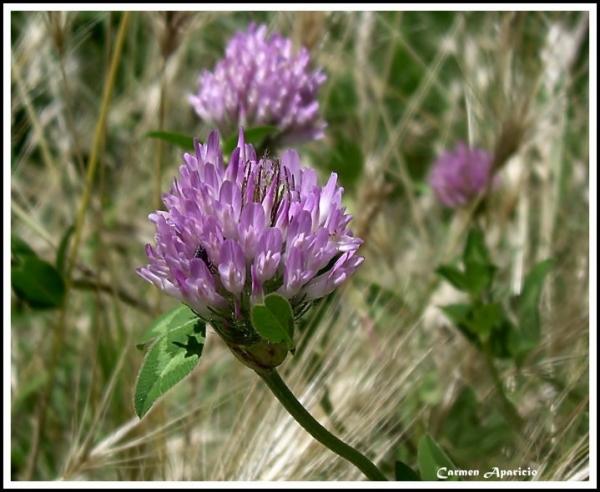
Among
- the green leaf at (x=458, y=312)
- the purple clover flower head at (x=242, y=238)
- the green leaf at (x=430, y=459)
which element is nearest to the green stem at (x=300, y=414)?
the purple clover flower head at (x=242, y=238)

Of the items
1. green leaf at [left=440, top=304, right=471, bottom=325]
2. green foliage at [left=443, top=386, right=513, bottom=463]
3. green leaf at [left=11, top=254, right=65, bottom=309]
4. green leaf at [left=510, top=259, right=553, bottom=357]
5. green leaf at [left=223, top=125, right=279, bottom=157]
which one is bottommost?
green foliage at [left=443, top=386, right=513, bottom=463]

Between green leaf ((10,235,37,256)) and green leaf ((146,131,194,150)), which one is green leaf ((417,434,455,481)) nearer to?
green leaf ((146,131,194,150))

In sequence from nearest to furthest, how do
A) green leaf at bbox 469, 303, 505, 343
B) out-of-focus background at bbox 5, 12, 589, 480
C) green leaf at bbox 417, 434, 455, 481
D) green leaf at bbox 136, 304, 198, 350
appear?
green leaf at bbox 136, 304, 198, 350 → green leaf at bbox 417, 434, 455, 481 → out-of-focus background at bbox 5, 12, 589, 480 → green leaf at bbox 469, 303, 505, 343

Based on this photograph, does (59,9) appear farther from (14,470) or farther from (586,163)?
(586,163)

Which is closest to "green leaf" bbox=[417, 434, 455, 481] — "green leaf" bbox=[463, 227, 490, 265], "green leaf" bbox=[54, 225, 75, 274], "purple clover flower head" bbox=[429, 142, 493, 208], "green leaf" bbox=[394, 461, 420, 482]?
"green leaf" bbox=[394, 461, 420, 482]

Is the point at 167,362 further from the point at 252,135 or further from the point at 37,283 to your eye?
the point at 37,283

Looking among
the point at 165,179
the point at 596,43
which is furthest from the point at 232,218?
the point at 165,179
